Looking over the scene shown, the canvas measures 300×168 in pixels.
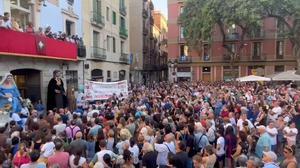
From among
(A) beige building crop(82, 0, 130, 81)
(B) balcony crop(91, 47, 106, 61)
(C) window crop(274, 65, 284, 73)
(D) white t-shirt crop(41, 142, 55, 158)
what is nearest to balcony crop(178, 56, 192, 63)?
(C) window crop(274, 65, 284, 73)

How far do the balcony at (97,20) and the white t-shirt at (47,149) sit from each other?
19.9 meters

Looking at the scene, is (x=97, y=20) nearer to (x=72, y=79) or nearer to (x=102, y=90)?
(x=72, y=79)

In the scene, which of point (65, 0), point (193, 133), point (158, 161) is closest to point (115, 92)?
point (65, 0)

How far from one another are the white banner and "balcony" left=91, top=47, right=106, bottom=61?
29.3 feet

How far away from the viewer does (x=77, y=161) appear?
681cm

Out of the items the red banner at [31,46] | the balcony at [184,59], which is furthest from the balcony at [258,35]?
the red banner at [31,46]

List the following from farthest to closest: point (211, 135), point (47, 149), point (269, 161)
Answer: point (211, 135), point (47, 149), point (269, 161)

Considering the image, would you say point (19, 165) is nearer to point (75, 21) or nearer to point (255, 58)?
point (75, 21)

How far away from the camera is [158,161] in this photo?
25.0 feet

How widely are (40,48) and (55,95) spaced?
9.28 feet

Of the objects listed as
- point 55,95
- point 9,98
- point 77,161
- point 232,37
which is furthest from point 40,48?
point 232,37

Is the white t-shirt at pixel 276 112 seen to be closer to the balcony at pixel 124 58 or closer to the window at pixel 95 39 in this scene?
the window at pixel 95 39

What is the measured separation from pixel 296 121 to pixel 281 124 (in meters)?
1.59

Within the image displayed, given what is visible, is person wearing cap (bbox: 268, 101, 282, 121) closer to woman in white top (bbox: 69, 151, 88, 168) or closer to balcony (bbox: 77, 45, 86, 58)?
woman in white top (bbox: 69, 151, 88, 168)
